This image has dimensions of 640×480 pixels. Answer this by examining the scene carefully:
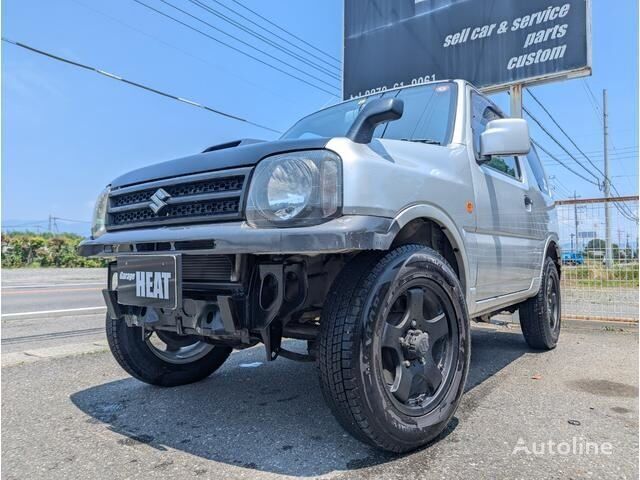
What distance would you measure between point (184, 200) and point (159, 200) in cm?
17

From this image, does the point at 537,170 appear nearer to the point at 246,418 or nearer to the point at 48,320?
the point at 246,418

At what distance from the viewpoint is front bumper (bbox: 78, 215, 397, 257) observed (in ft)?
5.74

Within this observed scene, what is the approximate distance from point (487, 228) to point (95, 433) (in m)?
2.54

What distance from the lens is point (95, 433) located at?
7.70 ft

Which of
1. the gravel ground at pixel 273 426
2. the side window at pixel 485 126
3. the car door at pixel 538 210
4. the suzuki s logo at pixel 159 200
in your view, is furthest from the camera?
the car door at pixel 538 210

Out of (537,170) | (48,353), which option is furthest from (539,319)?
(48,353)

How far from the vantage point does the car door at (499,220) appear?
2.93 meters

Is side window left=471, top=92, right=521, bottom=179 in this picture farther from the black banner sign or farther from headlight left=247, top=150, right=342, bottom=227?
the black banner sign

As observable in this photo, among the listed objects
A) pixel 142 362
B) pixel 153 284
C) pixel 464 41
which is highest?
pixel 464 41

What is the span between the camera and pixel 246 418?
8.32 feet

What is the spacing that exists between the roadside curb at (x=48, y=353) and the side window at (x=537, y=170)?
4435 mm

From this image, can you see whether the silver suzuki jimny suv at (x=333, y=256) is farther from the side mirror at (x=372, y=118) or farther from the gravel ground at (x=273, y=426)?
the gravel ground at (x=273, y=426)

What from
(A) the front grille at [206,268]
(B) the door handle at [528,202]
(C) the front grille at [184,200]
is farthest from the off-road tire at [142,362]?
(B) the door handle at [528,202]

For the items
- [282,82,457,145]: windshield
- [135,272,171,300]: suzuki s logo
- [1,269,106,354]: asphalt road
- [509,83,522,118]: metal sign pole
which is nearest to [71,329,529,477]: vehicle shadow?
[135,272,171,300]: suzuki s logo
